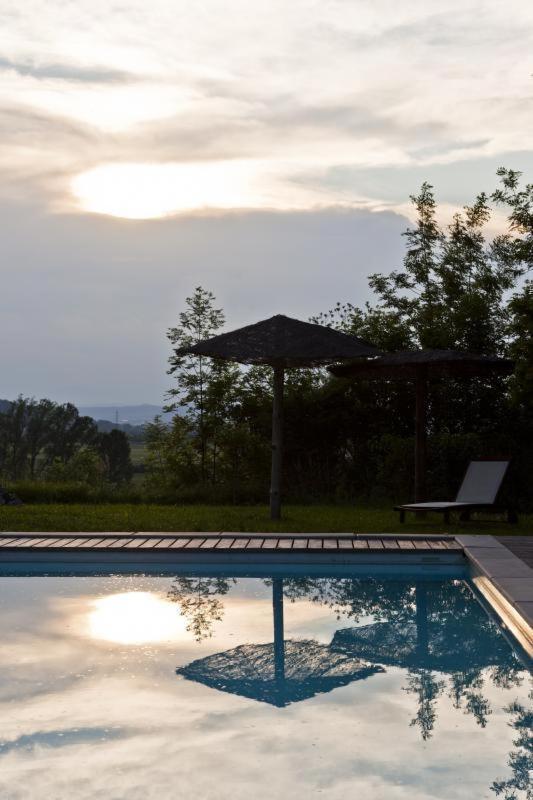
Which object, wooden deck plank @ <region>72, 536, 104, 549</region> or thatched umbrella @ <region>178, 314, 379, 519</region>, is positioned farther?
thatched umbrella @ <region>178, 314, 379, 519</region>

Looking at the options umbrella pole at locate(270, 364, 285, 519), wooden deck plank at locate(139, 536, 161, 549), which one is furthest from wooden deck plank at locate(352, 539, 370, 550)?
umbrella pole at locate(270, 364, 285, 519)

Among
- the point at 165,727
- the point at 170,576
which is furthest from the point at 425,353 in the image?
the point at 165,727

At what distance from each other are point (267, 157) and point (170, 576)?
792cm

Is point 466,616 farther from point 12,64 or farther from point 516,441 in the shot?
point 12,64

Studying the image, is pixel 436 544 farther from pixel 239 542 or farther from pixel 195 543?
pixel 195 543

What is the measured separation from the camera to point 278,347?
36.4 ft

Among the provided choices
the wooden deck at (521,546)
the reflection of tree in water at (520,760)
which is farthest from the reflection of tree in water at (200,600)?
the wooden deck at (521,546)

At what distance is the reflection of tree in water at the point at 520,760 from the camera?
3.98m

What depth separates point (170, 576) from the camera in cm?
898

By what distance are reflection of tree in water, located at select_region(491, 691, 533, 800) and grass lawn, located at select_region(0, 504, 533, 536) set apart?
560cm

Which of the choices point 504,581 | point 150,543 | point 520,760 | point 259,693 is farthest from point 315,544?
point 520,760

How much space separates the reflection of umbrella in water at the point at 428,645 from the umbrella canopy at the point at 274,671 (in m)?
0.23

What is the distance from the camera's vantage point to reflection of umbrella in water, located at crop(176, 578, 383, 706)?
18.1 feet

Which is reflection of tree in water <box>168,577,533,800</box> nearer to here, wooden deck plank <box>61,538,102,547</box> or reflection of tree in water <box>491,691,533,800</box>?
reflection of tree in water <box>491,691,533,800</box>
